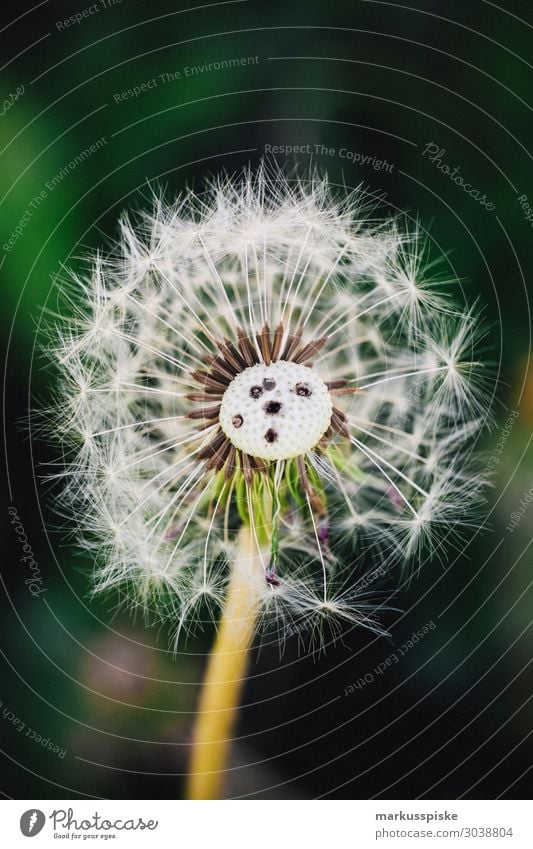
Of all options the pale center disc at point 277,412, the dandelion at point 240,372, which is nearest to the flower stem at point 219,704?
the dandelion at point 240,372

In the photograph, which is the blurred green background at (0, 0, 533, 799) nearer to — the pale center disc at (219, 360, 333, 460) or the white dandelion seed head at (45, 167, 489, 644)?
the white dandelion seed head at (45, 167, 489, 644)

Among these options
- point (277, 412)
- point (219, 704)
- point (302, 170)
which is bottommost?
point (219, 704)

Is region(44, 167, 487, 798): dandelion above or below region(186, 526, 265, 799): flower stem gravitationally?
above

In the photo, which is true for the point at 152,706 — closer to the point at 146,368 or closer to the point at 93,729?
the point at 93,729

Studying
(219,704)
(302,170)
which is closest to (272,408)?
(302,170)

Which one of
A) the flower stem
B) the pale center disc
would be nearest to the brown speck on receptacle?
the pale center disc

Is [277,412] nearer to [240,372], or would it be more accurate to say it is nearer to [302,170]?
[240,372]
